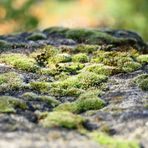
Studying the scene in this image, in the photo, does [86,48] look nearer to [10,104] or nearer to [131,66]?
[131,66]

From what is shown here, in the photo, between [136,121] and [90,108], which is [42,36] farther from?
[136,121]

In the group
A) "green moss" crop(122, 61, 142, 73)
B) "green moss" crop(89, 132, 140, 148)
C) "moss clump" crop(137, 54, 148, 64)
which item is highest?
"moss clump" crop(137, 54, 148, 64)

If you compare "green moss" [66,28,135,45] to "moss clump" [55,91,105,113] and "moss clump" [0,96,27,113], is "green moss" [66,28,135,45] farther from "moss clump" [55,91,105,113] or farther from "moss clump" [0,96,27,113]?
"moss clump" [0,96,27,113]

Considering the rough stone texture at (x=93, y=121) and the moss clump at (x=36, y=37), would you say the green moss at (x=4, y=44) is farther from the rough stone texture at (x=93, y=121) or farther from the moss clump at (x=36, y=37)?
the rough stone texture at (x=93, y=121)

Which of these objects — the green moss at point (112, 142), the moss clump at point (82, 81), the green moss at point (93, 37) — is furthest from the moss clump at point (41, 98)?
the green moss at point (93, 37)

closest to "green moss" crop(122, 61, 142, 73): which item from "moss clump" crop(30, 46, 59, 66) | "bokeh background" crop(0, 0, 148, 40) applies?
"moss clump" crop(30, 46, 59, 66)
